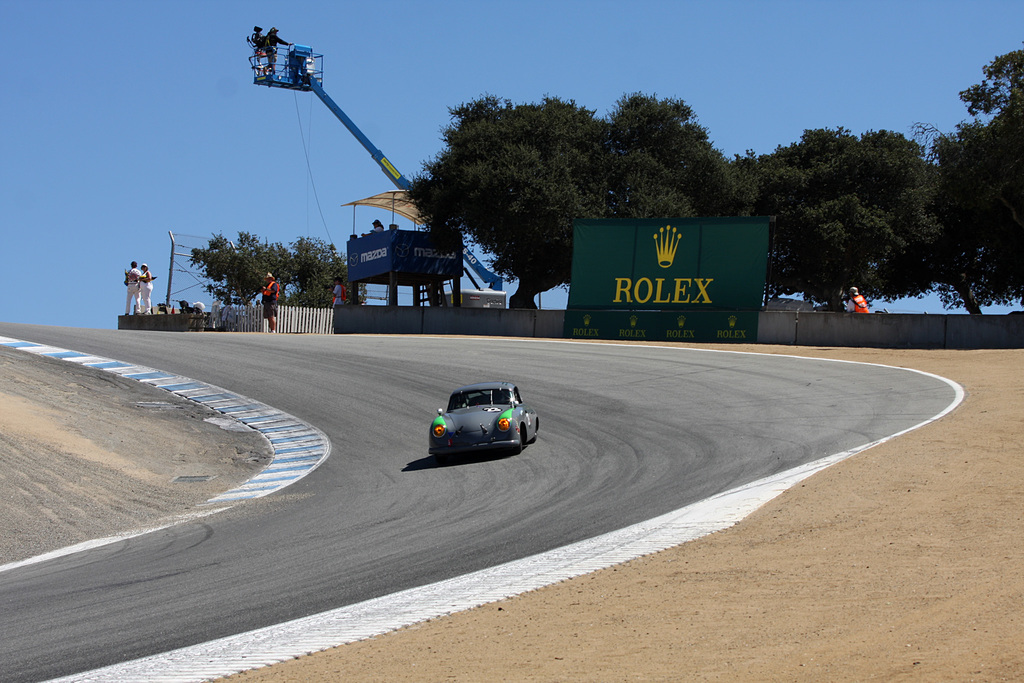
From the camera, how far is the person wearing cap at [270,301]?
34.7m

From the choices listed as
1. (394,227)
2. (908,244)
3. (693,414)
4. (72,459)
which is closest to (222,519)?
(72,459)

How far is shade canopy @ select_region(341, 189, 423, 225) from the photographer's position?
48344 millimetres

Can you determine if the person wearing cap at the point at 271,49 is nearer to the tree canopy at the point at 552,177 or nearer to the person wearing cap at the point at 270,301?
the tree canopy at the point at 552,177

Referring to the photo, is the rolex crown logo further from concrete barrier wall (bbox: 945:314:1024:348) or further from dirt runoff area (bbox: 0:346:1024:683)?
dirt runoff area (bbox: 0:346:1024:683)

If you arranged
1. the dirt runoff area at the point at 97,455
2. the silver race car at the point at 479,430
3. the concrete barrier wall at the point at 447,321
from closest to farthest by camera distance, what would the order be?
the dirt runoff area at the point at 97,455, the silver race car at the point at 479,430, the concrete barrier wall at the point at 447,321

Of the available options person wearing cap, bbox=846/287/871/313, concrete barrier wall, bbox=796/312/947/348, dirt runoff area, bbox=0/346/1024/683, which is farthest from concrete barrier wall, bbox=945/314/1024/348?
Result: dirt runoff area, bbox=0/346/1024/683

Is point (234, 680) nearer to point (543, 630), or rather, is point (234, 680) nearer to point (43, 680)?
point (43, 680)

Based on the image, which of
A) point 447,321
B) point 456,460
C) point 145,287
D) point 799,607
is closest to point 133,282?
point 145,287

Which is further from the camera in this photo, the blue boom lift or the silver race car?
the blue boom lift

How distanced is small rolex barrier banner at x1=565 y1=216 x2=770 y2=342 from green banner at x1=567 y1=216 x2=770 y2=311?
3 cm

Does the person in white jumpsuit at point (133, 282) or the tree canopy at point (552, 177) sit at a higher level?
the tree canopy at point (552, 177)

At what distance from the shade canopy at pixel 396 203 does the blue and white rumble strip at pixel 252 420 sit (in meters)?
25.7

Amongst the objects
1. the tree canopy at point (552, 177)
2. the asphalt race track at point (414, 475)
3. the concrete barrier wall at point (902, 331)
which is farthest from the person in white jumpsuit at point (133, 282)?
the concrete barrier wall at point (902, 331)

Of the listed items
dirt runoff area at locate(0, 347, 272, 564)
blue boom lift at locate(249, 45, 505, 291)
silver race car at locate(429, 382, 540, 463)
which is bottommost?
dirt runoff area at locate(0, 347, 272, 564)
